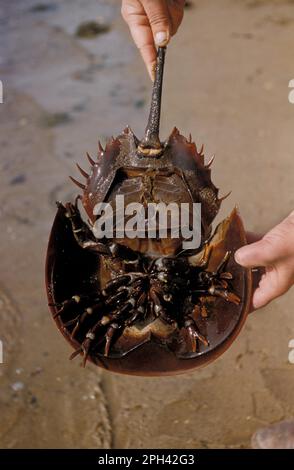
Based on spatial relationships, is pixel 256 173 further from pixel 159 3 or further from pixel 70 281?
pixel 70 281

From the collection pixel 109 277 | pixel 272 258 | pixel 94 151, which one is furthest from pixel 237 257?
pixel 94 151

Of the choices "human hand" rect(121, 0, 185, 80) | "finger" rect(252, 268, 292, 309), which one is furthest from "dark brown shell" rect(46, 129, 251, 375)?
"human hand" rect(121, 0, 185, 80)

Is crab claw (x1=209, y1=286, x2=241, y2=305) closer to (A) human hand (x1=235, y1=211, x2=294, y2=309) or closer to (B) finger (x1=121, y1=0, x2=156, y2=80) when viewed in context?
(A) human hand (x1=235, y1=211, x2=294, y2=309)

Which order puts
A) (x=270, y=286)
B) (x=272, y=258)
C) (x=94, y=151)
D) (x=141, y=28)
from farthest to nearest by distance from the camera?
(x=94, y=151)
(x=141, y=28)
(x=270, y=286)
(x=272, y=258)

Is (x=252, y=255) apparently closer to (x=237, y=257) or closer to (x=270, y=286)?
(x=237, y=257)

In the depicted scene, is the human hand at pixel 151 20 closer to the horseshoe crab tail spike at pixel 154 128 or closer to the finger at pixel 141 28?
the finger at pixel 141 28

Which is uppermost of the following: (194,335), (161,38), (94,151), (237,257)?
(94,151)

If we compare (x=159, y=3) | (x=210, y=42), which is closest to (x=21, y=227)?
(x=159, y=3)
